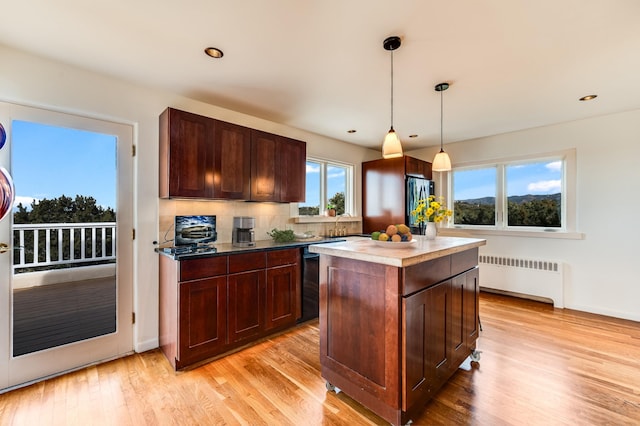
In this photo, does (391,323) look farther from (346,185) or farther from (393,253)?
(346,185)

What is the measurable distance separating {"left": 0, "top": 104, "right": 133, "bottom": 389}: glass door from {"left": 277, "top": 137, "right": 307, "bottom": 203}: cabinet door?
1.54m

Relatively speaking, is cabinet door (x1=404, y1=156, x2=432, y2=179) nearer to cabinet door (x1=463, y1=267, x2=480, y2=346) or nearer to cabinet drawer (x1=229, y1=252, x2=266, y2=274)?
cabinet door (x1=463, y1=267, x2=480, y2=346)

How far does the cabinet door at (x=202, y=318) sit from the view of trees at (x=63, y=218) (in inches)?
35.6

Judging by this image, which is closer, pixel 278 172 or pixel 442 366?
pixel 442 366

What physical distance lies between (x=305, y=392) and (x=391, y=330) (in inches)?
35.5

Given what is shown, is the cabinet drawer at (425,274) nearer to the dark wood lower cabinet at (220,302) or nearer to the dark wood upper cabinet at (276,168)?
the dark wood lower cabinet at (220,302)

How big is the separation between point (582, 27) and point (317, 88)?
197cm

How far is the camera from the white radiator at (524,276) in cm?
383

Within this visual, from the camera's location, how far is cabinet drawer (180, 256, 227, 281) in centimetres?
230

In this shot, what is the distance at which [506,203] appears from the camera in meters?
4.42

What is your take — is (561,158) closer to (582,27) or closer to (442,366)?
(582,27)

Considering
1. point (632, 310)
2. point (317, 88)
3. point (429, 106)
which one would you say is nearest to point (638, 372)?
point (632, 310)

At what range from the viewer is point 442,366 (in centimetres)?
198

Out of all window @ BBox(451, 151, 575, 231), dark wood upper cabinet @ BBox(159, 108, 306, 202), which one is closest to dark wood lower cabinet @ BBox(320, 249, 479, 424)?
dark wood upper cabinet @ BBox(159, 108, 306, 202)
